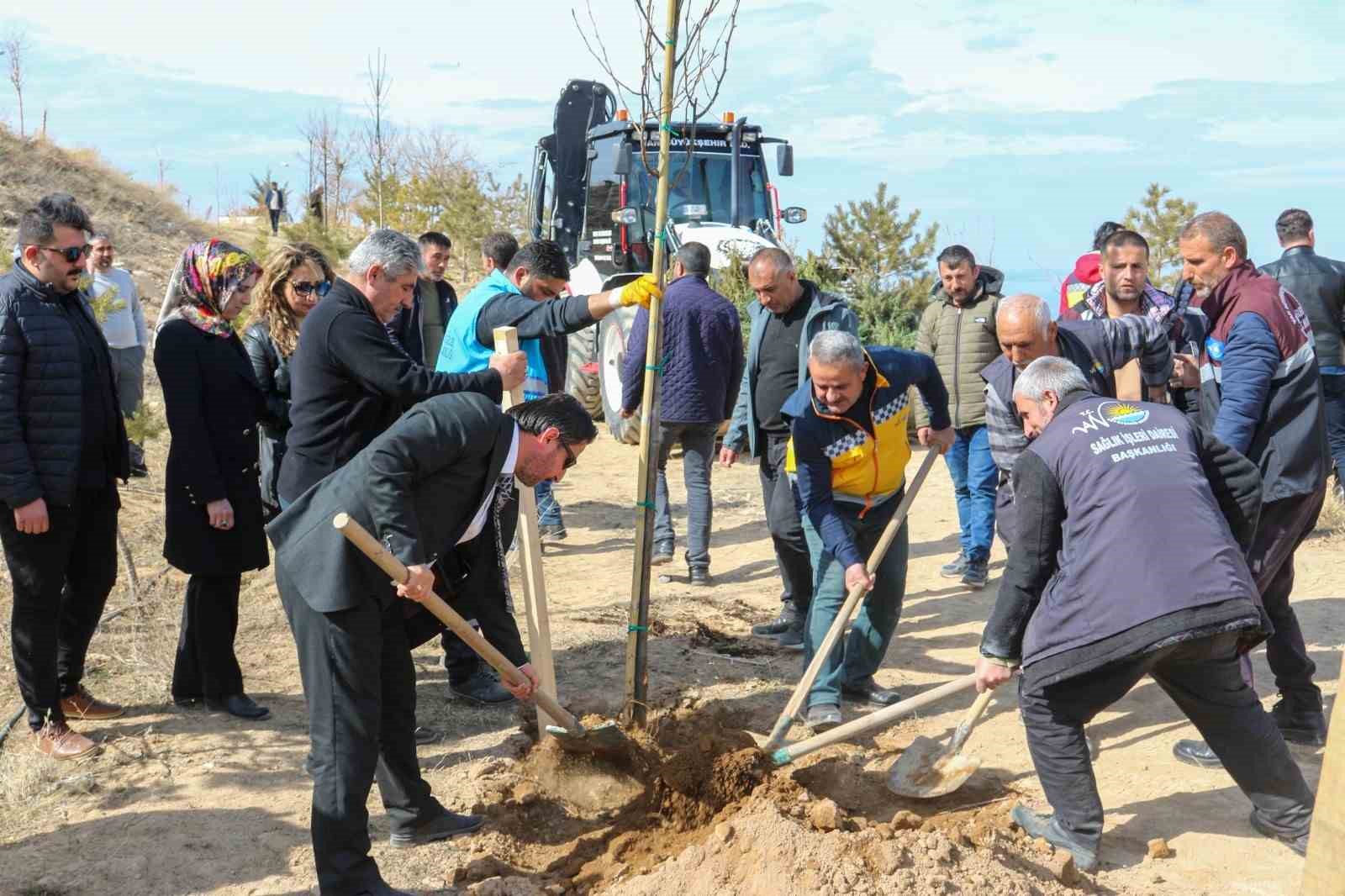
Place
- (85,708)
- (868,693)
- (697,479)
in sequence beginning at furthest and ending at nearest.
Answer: (697,479), (868,693), (85,708)

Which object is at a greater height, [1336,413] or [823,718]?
[1336,413]

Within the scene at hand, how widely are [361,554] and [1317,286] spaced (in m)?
5.97

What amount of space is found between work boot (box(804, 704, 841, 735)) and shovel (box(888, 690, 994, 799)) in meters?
0.41

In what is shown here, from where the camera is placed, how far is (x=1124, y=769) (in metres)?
4.21

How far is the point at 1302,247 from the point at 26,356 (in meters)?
6.48

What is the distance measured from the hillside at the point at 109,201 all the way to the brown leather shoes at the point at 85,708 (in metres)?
14.5

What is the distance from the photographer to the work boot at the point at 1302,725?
14.0 feet

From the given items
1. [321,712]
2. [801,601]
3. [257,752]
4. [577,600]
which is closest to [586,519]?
[577,600]

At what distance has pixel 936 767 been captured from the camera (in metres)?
4.00

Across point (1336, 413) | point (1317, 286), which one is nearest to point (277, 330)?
point (1317, 286)

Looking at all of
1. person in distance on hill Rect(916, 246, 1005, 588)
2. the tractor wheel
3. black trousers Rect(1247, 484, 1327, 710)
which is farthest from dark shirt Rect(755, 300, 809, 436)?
the tractor wheel

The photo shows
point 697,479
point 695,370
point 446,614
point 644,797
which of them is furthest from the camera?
point 697,479

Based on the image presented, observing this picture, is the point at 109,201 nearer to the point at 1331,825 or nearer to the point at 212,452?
the point at 212,452

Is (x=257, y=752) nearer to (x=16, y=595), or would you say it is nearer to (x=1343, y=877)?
(x=16, y=595)
